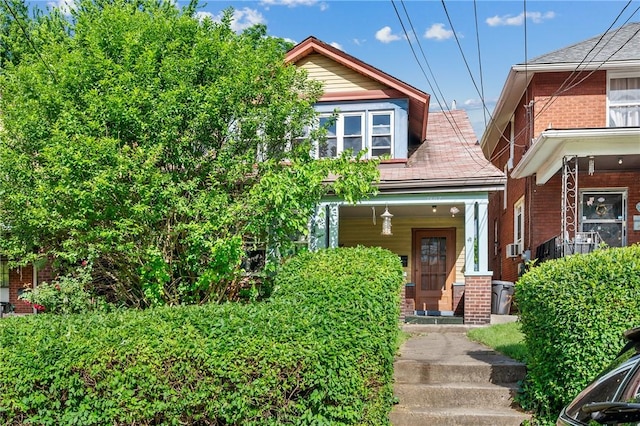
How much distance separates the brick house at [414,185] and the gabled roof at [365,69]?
0.08 ft

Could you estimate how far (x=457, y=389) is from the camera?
721cm

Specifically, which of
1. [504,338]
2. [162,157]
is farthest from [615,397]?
[162,157]

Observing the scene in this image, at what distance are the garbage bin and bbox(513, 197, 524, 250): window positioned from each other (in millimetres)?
2999

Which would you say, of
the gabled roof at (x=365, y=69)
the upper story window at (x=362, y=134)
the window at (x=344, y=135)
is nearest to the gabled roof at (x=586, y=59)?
the gabled roof at (x=365, y=69)

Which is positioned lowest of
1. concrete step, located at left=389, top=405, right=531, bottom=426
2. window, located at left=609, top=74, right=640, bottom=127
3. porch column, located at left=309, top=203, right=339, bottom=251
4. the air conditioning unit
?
concrete step, located at left=389, top=405, right=531, bottom=426

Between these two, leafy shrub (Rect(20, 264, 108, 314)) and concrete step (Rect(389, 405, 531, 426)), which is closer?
concrete step (Rect(389, 405, 531, 426))

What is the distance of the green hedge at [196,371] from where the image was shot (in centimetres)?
570

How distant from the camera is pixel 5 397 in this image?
5.86 meters

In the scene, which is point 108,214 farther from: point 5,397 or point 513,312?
point 513,312

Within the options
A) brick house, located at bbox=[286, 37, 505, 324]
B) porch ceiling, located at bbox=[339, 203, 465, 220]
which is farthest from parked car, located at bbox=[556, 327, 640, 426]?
porch ceiling, located at bbox=[339, 203, 465, 220]

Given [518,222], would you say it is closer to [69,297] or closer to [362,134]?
[362,134]

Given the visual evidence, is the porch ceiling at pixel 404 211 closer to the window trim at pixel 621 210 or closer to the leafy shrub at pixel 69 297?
the window trim at pixel 621 210

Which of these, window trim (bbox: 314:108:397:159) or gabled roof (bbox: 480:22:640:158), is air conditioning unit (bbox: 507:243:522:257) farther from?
window trim (bbox: 314:108:397:159)

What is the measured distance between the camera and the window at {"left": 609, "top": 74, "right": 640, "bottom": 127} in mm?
13969
